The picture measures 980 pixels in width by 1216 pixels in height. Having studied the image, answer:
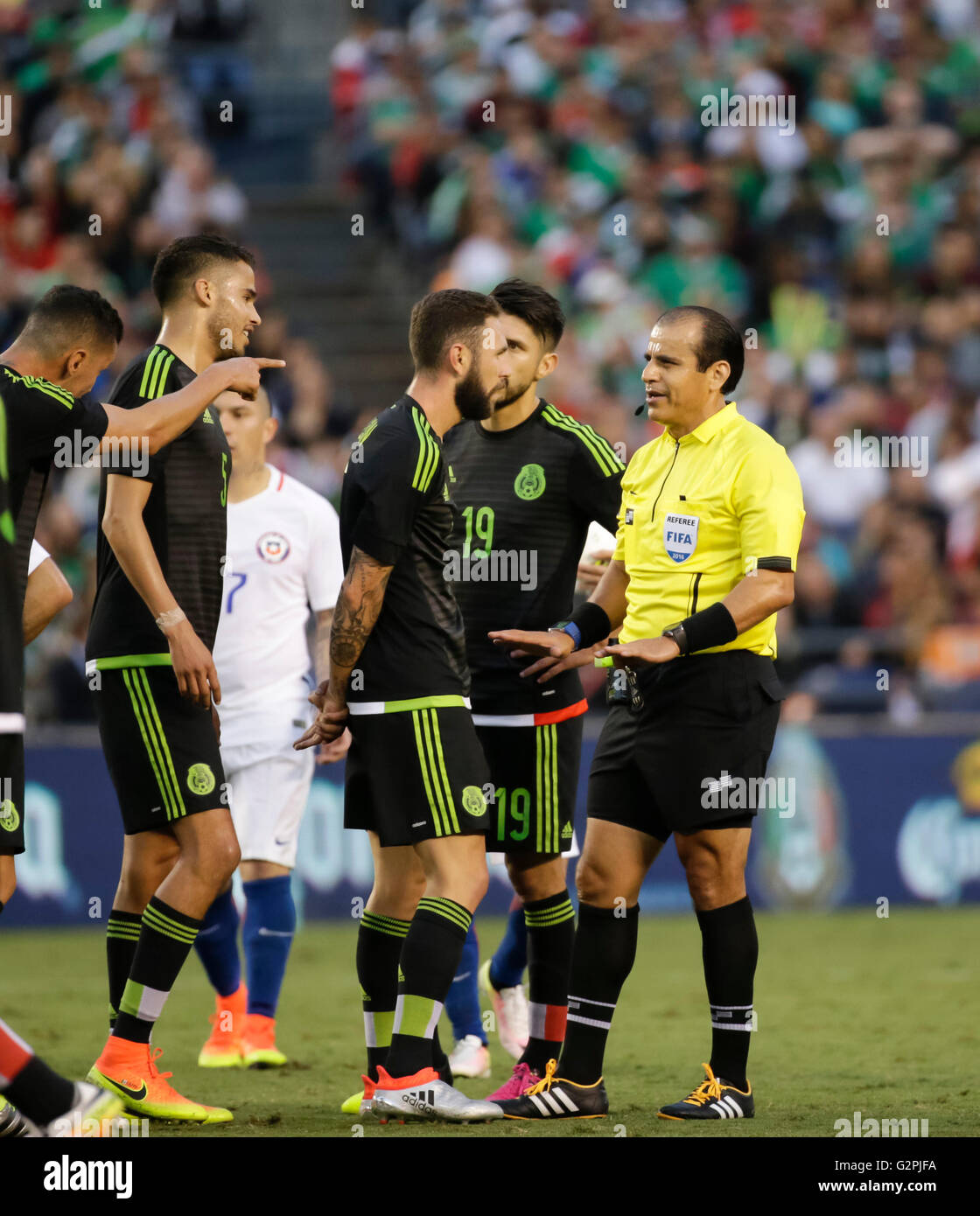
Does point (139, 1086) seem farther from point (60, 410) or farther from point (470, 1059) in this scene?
point (60, 410)

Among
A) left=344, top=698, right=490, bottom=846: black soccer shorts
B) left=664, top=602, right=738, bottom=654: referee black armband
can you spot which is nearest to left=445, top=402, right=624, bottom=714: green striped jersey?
left=344, top=698, right=490, bottom=846: black soccer shorts

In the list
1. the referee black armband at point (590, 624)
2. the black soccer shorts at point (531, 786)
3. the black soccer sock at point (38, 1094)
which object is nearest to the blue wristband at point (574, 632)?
the referee black armband at point (590, 624)

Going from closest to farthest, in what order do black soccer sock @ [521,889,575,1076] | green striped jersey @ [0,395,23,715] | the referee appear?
green striped jersey @ [0,395,23,715]
the referee
black soccer sock @ [521,889,575,1076]

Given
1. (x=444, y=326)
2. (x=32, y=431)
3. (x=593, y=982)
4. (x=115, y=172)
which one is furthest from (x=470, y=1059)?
(x=115, y=172)

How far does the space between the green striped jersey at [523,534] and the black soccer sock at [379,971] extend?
88cm

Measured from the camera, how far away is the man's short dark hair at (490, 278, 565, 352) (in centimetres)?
634

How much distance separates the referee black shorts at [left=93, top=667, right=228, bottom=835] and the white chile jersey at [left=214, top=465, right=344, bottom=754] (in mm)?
1816

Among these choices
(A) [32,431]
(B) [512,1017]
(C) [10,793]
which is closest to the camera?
(C) [10,793]

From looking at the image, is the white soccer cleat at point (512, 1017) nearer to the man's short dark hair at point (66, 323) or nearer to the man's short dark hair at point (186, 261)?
the man's short dark hair at point (186, 261)

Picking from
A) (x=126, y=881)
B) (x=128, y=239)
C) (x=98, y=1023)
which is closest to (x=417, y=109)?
(x=128, y=239)

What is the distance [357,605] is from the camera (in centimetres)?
Answer: 539

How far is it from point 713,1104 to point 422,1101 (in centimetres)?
90

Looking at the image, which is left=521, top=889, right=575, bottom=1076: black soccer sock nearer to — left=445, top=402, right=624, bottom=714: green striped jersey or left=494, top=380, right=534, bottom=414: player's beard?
left=445, top=402, right=624, bottom=714: green striped jersey

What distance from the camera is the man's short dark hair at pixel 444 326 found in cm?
563
